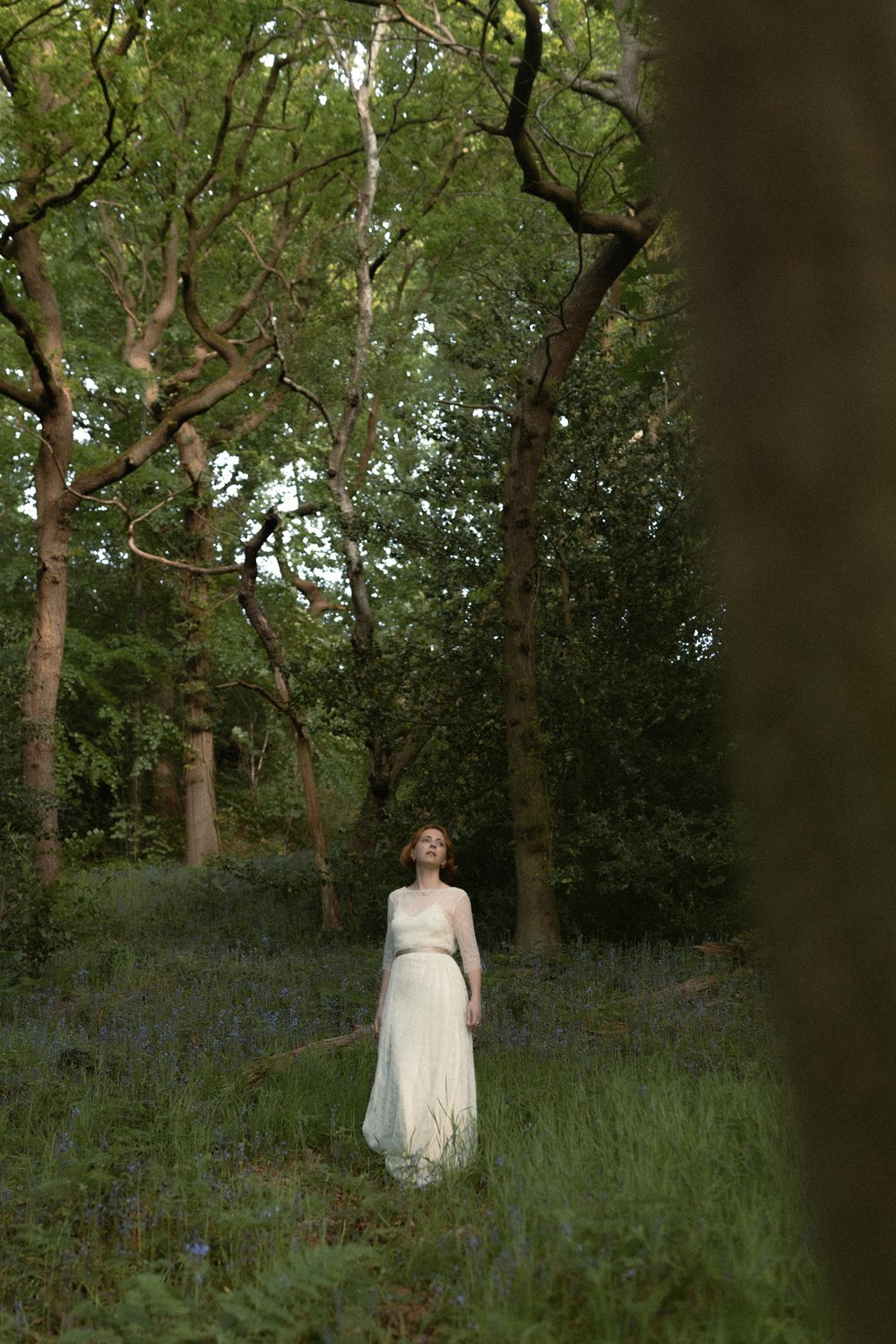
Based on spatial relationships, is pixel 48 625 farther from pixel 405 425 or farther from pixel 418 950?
pixel 418 950

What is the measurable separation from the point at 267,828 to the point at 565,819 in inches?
640

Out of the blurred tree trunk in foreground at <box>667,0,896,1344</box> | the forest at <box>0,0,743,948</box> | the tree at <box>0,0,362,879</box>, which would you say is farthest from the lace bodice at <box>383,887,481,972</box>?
the tree at <box>0,0,362,879</box>

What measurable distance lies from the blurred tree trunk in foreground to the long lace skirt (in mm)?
5601

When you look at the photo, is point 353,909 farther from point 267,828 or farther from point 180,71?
point 267,828

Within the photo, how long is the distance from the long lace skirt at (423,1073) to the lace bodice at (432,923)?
0.09 metres

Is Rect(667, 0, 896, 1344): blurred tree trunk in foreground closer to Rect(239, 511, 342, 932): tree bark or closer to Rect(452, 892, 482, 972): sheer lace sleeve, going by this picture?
Rect(452, 892, 482, 972): sheer lace sleeve

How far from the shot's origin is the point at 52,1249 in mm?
5164

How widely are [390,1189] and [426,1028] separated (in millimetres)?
960

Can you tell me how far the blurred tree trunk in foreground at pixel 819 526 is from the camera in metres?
1.10

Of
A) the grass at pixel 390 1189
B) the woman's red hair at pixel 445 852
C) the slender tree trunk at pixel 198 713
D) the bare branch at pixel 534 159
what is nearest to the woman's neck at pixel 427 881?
the woman's red hair at pixel 445 852

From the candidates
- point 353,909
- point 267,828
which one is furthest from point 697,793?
point 267,828

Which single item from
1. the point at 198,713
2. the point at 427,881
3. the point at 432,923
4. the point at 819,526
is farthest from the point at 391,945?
the point at 198,713

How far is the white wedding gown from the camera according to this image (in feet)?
21.6

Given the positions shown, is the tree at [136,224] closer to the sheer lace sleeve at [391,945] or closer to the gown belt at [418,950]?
the sheer lace sleeve at [391,945]
